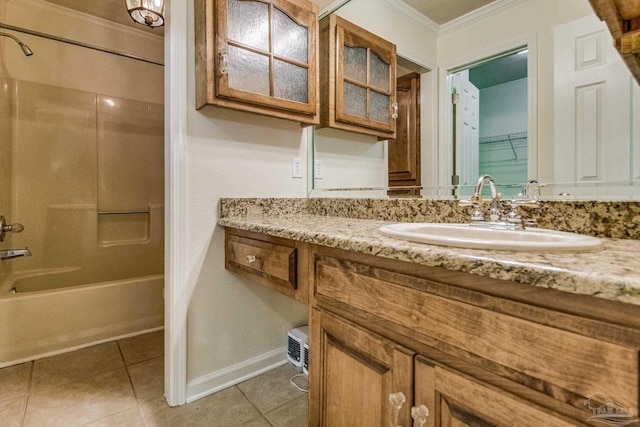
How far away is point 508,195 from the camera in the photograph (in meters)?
1.03

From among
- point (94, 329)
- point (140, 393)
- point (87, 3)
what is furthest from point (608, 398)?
point (87, 3)

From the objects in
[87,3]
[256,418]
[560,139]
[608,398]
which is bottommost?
[256,418]

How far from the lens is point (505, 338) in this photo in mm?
497

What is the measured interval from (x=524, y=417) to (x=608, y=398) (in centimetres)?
13

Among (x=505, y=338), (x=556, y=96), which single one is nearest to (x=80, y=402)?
(x=505, y=338)

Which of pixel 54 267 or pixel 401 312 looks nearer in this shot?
pixel 401 312

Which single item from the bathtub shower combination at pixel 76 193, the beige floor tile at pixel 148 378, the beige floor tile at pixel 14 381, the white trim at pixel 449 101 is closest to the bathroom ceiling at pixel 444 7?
the white trim at pixel 449 101

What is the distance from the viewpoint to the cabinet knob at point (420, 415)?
609 mm

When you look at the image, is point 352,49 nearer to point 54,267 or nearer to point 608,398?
point 608,398

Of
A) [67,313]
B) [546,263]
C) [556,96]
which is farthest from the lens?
[67,313]

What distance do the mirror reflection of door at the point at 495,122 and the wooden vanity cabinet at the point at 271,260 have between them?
0.70m

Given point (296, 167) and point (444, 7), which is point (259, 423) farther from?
point (444, 7)

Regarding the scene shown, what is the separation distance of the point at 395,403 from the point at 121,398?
134 centimetres

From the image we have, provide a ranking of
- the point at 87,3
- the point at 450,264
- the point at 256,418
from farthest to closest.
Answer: the point at 87,3 < the point at 256,418 < the point at 450,264
